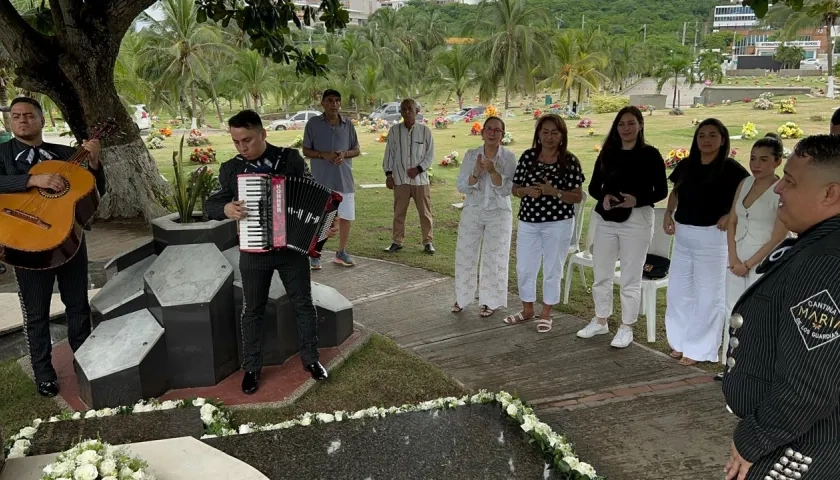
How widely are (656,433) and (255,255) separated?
2.87 meters

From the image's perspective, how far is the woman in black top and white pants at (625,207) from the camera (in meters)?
5.08

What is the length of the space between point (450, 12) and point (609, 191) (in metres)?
86.0

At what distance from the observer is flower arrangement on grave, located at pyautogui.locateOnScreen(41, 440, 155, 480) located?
7.89 feet

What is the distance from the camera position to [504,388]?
15.4ft

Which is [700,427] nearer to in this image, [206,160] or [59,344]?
[59,344]

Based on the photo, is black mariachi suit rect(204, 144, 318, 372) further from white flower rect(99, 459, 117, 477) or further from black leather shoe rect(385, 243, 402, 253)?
black leather shoe rect(385, 243, 402, 253)

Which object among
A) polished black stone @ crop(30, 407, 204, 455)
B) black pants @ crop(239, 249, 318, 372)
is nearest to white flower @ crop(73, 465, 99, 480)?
polished black stone @ crop(30, 407, 204, 455)

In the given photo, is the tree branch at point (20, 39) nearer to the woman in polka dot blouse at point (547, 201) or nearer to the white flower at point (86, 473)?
the woman in polka dot blouse at point (547, 201)

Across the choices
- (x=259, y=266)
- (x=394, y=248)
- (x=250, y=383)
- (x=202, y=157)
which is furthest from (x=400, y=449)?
(x=202, y=157)

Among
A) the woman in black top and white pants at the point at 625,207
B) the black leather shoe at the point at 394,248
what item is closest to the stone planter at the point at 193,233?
the woman in black top and white pants at the point at 625,207

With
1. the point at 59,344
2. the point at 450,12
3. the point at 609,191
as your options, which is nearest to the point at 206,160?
the point at 59,344

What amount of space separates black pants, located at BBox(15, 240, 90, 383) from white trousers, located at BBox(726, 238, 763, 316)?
4.66 m

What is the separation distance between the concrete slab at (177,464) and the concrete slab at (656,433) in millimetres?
2046

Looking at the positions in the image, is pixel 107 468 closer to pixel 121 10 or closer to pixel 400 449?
pixel 400 449
